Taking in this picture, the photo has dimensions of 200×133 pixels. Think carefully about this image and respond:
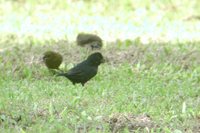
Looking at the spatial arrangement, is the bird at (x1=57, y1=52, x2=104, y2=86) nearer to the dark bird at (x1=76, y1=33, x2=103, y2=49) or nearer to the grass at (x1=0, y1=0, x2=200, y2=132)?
the grass at (x1=0, y1=0, x2=200, y2=132)

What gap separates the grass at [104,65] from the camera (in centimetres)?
801

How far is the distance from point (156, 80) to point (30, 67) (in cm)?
189

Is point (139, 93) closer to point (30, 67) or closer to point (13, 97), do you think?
point (13, 97)

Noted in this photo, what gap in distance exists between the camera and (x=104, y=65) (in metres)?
11.7

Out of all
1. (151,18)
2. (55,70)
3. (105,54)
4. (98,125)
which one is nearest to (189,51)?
(105,54)

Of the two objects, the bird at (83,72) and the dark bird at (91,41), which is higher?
the bird at (83,72)

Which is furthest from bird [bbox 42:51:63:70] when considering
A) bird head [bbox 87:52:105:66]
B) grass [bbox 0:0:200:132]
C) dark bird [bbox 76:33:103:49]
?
dark bird [bbox 76:33:103:49]

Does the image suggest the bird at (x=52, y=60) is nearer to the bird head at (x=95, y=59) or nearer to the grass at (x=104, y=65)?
the grass at (x=104, y=65)

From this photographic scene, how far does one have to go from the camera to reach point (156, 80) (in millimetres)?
10688

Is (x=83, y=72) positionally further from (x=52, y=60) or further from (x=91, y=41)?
(x=91, y=41)

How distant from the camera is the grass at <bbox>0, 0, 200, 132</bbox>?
8.01 metres

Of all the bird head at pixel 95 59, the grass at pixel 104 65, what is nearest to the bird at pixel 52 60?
the grass at pixel 104 65

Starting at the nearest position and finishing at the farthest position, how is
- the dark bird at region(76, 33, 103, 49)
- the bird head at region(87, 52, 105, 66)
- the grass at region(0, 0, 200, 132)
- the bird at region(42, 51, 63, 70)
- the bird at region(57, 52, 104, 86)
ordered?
the grass at region(0, 0, 200, 132) < the bird at region(57, 52, 104, 86) < the bird head at region(87, 52, 105, 66) < the bird at region(42, 51, 63, 70) < the dark bird at region(76, 33, 103, 49)

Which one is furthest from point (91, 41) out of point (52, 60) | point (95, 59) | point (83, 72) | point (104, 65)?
→ point (83, 72)
